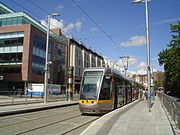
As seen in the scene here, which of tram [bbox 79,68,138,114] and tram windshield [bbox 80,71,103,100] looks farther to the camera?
tram windshield [bbox 80,71,103,100]

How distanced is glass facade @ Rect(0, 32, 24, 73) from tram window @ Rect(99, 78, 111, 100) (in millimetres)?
34464

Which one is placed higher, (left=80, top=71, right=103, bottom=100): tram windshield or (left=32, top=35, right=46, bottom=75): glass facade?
(left=32, top=35, right=46, bottom=75): glass facade

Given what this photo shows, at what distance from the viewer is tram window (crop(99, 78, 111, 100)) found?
1112 centimetres

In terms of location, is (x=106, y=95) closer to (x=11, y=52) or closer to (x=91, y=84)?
(x=91, y=84)

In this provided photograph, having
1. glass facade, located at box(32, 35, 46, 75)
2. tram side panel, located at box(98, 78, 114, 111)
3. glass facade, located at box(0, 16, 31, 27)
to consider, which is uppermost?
glass facade, located at box(0, 16, 31, 27)

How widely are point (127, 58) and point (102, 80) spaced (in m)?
26.4

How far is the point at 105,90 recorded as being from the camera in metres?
11.4

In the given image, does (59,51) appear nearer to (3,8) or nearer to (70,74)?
(3,8)

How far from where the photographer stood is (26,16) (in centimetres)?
4734

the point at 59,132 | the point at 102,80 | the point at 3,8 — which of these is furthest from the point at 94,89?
the point at 3,8

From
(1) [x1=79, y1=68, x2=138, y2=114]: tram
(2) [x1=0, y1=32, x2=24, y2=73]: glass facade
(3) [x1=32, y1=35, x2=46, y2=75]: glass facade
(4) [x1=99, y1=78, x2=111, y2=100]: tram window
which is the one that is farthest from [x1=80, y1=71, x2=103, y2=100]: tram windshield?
(2) [x1=0, y1=32, x2=24, y2=73]: glass facade

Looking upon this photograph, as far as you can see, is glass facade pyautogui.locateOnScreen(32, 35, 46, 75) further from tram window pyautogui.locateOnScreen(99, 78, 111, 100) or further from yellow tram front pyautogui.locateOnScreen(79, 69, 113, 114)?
tram window pyautogui.locateOnScreen(99, 78, 111, 100)

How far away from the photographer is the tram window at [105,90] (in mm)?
11120

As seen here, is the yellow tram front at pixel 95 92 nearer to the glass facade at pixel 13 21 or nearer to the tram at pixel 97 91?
the tram at pixel 97 91
